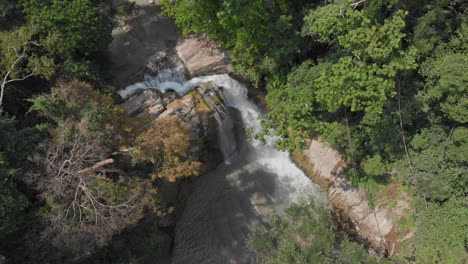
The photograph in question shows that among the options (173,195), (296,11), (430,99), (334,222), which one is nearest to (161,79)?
(173,195)

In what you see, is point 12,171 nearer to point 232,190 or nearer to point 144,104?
point 144,104

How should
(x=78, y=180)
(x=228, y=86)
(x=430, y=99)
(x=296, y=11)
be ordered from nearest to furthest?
(x=78, y=180) < (x=430, y=99) < (x=296, y=11) < (x=228, y=86)

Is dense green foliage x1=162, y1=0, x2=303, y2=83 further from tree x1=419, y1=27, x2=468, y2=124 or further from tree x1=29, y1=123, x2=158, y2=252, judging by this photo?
tree x1=29, y1=123, x2=158, y2=252

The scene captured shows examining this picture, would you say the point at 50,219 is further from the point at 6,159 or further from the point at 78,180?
the point at 6,159

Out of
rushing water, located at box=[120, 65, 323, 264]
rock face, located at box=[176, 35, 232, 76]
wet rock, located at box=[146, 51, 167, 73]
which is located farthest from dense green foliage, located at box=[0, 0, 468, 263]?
wet rock, located at box=[146, 51, 167, 73]

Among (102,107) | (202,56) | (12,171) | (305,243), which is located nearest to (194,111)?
(202,56)

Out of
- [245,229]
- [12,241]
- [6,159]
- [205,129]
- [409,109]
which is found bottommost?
[245,229]
